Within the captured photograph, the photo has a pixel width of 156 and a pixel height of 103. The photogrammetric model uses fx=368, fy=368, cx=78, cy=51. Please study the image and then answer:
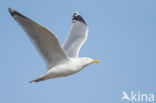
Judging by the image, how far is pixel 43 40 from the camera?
8.05m

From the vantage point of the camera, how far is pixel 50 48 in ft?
27.2

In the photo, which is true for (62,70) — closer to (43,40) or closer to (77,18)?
(43,40)

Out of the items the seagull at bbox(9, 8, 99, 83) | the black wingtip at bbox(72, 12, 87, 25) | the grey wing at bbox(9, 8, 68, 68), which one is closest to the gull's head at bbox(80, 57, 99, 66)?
A: the seagull at bbox(9, 8, 99, 83)

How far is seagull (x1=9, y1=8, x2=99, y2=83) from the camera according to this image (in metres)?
7.66

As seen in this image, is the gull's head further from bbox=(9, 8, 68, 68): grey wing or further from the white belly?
bbox=(9, 8, 68, 68): grey wing

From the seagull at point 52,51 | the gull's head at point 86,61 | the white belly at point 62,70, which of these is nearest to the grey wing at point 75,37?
the seagull at point 52,51

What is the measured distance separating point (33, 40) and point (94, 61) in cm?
178

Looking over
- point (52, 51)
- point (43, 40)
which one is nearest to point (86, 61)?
point (52, 51)

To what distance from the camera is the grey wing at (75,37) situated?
9.64 meters

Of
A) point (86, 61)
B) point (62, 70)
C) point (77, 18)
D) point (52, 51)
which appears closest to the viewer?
point (52, 51)

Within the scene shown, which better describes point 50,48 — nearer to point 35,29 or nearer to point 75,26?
point 35,29

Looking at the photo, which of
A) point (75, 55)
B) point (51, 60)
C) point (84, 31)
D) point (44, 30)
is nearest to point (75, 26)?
point (84, 31)

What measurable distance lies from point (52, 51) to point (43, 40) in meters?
0.43

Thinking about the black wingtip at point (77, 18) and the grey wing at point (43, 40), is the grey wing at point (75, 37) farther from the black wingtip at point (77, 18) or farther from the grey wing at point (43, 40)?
the grey wing at point (43, 40)
